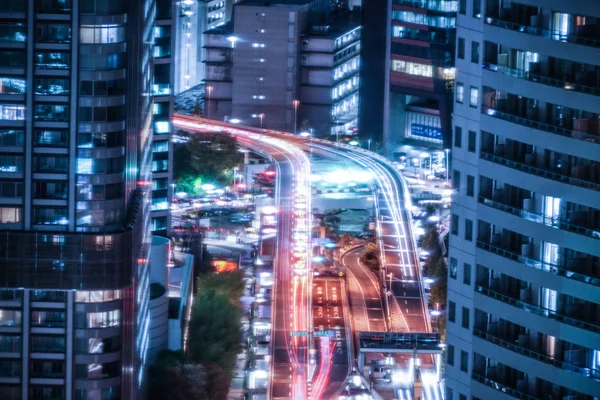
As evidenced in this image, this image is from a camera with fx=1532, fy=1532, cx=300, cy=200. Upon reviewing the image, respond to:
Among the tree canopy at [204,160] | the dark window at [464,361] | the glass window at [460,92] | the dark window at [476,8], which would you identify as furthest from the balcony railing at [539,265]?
the tree canopy at [204,160]

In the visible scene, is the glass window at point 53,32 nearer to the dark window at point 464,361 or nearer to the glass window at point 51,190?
the glass window at point 51,190

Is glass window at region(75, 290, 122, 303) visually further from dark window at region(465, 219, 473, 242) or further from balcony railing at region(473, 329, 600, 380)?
balcony railing at region(473, 329, 600, 380)

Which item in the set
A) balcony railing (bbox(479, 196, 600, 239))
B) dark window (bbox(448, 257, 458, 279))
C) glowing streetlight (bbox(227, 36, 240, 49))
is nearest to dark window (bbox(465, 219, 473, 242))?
balcony railing (bbox(479, 196, 600, 239))

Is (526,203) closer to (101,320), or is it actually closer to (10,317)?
(101,320)

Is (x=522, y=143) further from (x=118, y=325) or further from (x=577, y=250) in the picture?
(x=118, y=325)

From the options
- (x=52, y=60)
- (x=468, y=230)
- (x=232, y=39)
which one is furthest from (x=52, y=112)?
(x=232, y=39)

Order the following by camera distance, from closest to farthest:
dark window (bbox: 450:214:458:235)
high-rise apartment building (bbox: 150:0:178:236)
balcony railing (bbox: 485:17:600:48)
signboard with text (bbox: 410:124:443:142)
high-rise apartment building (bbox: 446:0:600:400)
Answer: balcony railing (bbox: 485:17:600:48)
high-rise apartment building (bbox: 446:0:600:400)
dark window (bbox: 450:214:458:235)
high-rise apartment building (bbox: 150:0:178:236)
signboard with text (bbox: 410:124:443:142)

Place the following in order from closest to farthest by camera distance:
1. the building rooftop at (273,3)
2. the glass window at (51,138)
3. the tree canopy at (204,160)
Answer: the glass window at (51,138) → the tree canopy at (204,160) → the building rooftop at (273,3)
